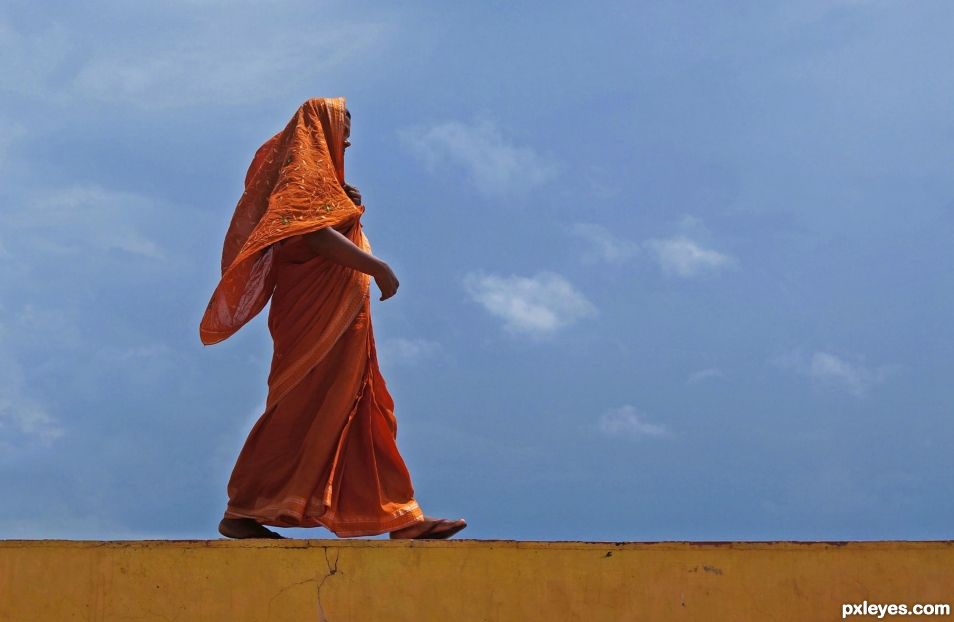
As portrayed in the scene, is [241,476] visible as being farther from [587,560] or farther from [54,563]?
[587,560]

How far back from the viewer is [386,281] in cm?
530

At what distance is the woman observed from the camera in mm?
5188

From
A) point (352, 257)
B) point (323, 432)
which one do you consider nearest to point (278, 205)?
point (352, 257)

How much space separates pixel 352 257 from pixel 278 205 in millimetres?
440

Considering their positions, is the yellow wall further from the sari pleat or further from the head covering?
the head covering

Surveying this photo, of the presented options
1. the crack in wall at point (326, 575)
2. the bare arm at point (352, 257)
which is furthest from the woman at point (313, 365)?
the crack in wall at point (326, 575)

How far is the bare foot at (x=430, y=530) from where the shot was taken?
204 inches

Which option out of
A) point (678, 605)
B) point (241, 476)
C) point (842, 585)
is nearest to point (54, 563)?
point (241, 476)

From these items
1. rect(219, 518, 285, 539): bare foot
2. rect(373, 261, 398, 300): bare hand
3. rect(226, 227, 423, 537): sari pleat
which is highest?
rect(373, 261, 398, 300): bare hand

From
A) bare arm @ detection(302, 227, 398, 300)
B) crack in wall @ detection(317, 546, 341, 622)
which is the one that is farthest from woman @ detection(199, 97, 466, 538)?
crack in wall @ detection(317, 546, 341, 622)

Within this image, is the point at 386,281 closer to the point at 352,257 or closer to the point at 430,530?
the point at 352,257

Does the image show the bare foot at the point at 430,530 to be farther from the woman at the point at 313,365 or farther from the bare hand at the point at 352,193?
the bare hand at the point at 352,193

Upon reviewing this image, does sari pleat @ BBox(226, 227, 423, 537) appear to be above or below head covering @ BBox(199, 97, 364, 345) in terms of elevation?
below

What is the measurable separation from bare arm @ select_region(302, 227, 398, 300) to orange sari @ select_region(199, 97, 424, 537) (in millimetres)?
72
